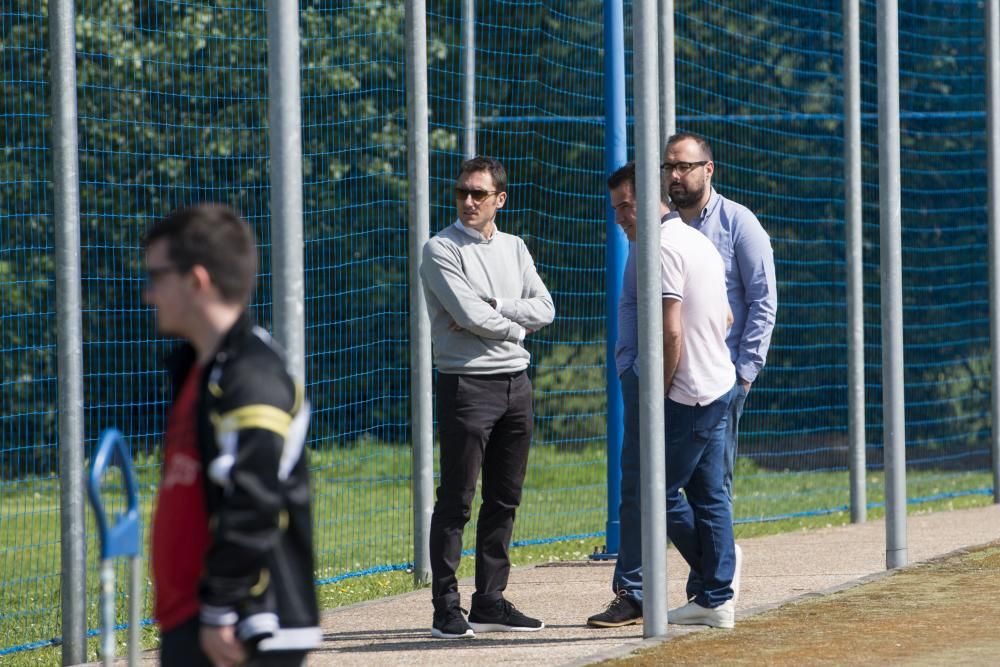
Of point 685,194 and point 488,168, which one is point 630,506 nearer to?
point 685,194

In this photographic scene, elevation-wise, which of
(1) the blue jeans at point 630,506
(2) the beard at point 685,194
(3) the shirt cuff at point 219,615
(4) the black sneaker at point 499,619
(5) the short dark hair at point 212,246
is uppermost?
(2) the beard at point 685,194

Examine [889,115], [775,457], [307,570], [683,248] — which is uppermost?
[889,115]

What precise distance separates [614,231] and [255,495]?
6.45 meters

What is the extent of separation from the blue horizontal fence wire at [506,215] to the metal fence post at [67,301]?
283 cm

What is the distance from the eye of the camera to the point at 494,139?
12484mm

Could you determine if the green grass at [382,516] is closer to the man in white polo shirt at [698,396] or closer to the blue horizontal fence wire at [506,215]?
the blue horizontal fence wire at [506,215]

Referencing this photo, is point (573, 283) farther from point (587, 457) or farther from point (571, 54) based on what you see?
point (571, 54)

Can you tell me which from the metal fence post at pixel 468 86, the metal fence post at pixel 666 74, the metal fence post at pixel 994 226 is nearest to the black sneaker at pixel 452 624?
the metal fence post at pixel 468 86

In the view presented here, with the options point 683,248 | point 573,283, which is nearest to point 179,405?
point 683,248

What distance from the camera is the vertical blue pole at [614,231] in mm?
9422

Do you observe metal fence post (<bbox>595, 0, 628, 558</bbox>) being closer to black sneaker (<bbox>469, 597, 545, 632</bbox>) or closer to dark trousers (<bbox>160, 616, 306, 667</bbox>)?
black sneaker (<bbox>469, 597, 545, 632</bbox>)

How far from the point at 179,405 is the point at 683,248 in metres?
3.53

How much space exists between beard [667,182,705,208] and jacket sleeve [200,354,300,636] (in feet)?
13.4

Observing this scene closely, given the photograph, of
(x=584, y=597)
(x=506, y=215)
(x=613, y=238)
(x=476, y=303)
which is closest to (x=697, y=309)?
(x=476, y=303)
